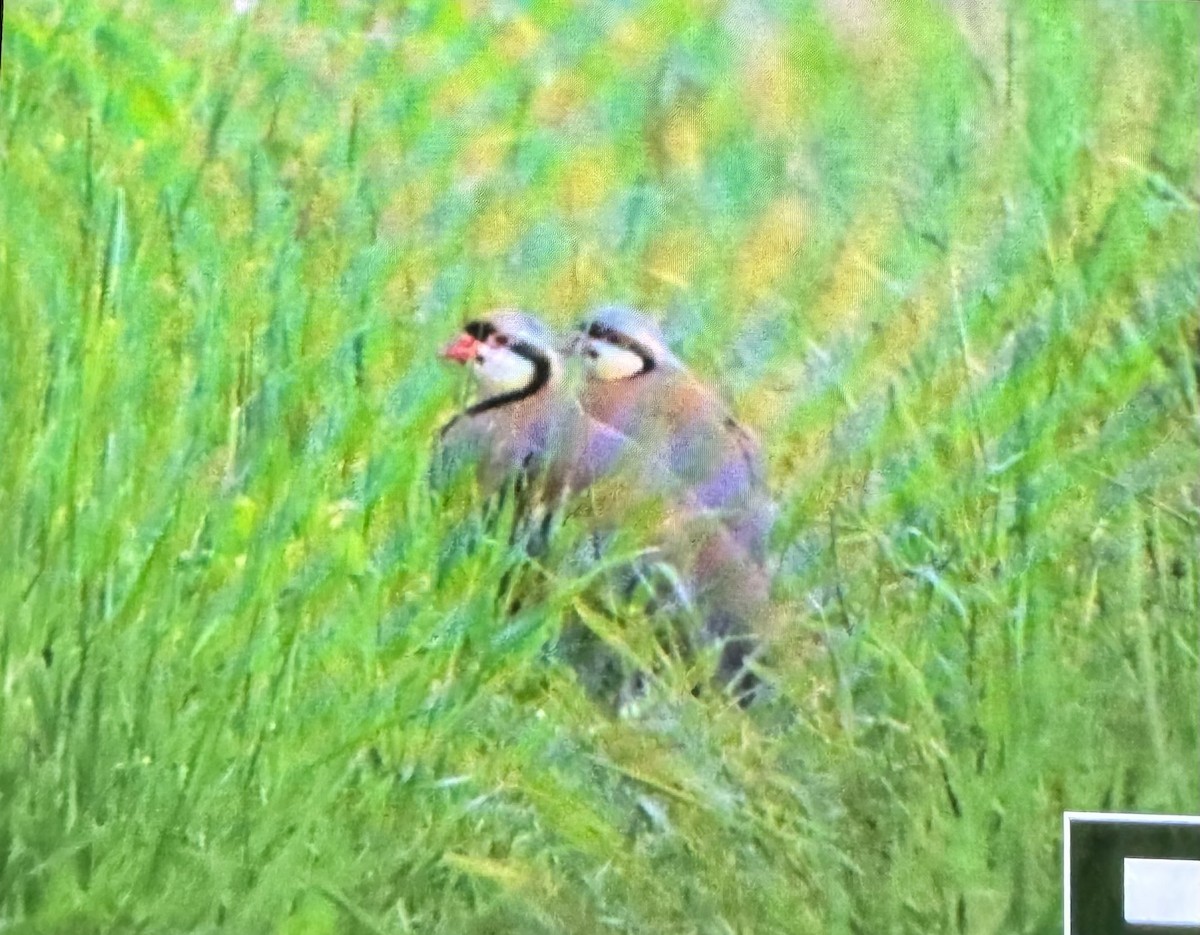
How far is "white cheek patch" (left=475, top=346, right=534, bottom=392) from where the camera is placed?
0.71 meters

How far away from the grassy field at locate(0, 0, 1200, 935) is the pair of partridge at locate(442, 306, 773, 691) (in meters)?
0.01

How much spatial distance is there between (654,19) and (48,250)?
34 centimetres

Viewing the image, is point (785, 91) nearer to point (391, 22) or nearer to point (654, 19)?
point (654, 19)

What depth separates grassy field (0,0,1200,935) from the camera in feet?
2.22

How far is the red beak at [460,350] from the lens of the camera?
72 centimetres

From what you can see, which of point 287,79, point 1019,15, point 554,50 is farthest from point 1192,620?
point 287,79

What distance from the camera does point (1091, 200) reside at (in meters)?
0.75

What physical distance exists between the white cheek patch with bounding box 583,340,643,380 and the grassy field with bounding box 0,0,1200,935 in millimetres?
29
